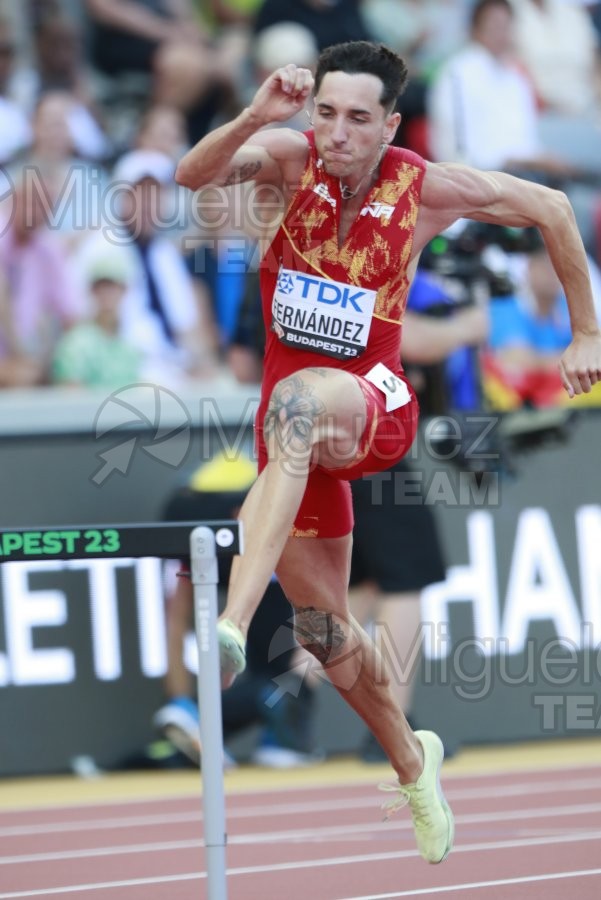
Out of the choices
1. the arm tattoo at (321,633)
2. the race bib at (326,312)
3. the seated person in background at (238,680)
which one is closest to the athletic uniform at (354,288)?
the race bib at (326,312)

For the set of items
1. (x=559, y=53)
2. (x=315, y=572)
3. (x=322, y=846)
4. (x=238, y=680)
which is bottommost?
(x=322, y=846)

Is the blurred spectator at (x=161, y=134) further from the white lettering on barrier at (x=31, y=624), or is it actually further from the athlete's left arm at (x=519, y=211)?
the athlete's left arm at (x=519, y=211)

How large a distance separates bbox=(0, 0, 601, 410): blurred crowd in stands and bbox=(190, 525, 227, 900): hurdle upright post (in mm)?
3585

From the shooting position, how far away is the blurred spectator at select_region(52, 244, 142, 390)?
27.6ft

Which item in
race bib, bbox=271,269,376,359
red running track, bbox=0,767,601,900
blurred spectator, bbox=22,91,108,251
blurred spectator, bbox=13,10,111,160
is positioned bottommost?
red running track, bbox=0,767,601,900

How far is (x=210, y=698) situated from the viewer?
373 cm

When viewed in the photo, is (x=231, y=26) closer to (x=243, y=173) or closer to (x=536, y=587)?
(x=536, y=587)

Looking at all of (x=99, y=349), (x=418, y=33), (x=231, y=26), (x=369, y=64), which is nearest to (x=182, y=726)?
(x=99, y=349)

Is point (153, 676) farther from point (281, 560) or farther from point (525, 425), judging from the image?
point (281, 560)

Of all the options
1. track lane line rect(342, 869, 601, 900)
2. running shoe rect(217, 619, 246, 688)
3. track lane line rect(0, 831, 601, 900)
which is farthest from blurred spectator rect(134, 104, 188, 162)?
running shoe rect(217, 619, 246, 688)

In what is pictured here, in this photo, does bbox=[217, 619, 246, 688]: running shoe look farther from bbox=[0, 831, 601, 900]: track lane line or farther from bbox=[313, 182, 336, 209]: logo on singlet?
bbox=[0, 831, 601, 900]: track lane line

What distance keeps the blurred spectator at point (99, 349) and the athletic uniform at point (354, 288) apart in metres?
3.87

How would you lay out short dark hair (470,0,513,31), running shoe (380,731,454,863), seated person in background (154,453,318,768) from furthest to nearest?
short dark hair (470,0,513,31) → seated person in background (154,453,318,768) → running shoe (380,731,454,863)

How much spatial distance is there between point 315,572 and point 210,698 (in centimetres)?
101
